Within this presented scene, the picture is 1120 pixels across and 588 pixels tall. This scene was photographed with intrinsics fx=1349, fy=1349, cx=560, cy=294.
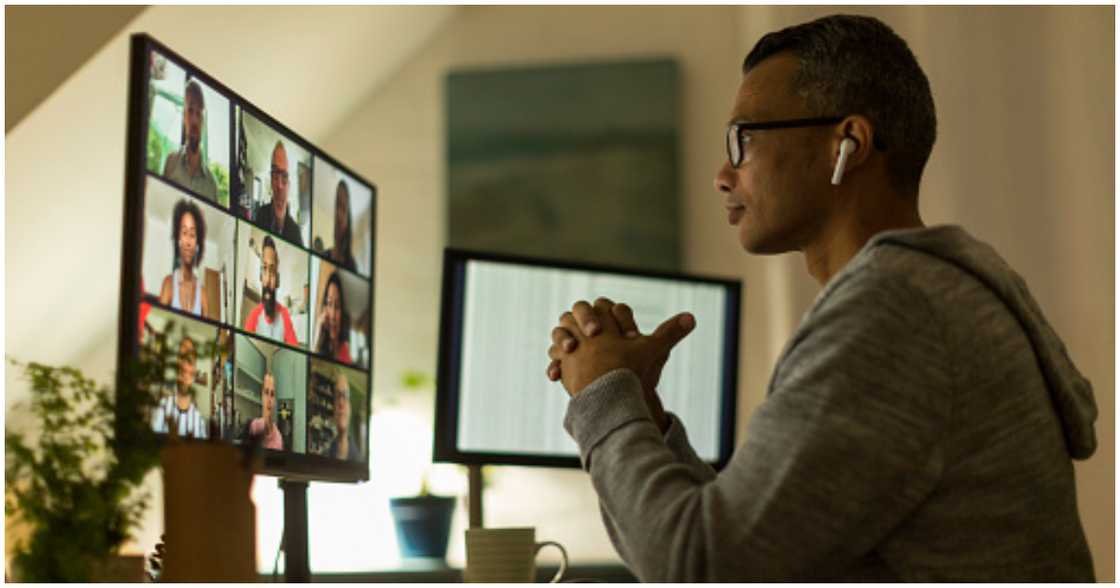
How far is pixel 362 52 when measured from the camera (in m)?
4.20

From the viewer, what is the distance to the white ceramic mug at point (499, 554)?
6.23ft

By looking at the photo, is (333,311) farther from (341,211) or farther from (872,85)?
(872,85)

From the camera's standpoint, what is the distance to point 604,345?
1.32 metres

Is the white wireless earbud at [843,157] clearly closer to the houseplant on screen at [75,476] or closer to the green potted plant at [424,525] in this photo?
the houseplant on screen at [75,476]

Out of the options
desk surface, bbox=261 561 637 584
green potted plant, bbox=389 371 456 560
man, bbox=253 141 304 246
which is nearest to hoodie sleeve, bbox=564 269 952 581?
man, bbox=253 141 304 246

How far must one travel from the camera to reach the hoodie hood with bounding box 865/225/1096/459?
116 centimetres

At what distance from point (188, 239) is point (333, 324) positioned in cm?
43

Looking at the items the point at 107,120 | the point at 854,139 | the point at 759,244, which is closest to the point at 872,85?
the point at 854,139

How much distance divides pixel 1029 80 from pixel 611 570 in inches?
57.1

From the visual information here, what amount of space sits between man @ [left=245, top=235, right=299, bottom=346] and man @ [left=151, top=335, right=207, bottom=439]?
161 millimetres

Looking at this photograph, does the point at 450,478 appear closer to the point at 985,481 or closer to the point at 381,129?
the point at 381,129

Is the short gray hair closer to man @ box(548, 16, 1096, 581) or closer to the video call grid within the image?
man @ box(548, 16, 1096, 581)

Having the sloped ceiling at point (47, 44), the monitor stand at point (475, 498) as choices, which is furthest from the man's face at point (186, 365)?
the sloped ceiling at point (47, 44)

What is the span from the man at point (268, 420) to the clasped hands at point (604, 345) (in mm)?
336
